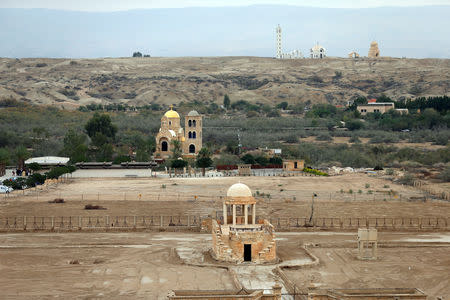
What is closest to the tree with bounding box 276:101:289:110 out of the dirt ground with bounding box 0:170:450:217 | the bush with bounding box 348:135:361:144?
the bush with bounding box 348:135:361:144

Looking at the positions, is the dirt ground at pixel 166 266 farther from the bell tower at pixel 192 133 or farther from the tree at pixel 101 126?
the tree at pixel 101 126

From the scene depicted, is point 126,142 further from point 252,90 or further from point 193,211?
point 252,90

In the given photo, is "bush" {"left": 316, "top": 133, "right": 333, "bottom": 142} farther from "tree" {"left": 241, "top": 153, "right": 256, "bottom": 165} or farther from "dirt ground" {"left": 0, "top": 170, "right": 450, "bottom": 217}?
"dirt ground" {"left": 0, "top": 170, "right": 450, "bottom": 217}

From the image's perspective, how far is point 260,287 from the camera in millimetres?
26188

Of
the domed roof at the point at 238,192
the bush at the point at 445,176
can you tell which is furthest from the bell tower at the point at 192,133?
the domed roof at the point at 238,192

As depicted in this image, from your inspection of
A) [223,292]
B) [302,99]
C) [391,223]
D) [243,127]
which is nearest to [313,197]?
[391,223]

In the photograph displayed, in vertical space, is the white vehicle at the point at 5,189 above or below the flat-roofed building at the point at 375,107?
below

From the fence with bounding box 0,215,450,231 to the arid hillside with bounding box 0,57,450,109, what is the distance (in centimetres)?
10965

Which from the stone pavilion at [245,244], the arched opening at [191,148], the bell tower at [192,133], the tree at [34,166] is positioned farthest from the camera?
the arched opening at [191,148]

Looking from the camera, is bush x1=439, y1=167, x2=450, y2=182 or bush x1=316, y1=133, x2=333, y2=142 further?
bush x1=316, y1=133, x2=333, y2=142

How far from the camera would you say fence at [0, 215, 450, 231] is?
38.8 meters

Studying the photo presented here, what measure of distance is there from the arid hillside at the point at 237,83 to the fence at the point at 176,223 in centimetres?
10965

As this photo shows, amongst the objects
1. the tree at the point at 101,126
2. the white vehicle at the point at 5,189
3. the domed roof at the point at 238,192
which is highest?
the tree at the point at 101,126

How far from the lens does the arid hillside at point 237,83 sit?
165 meters
